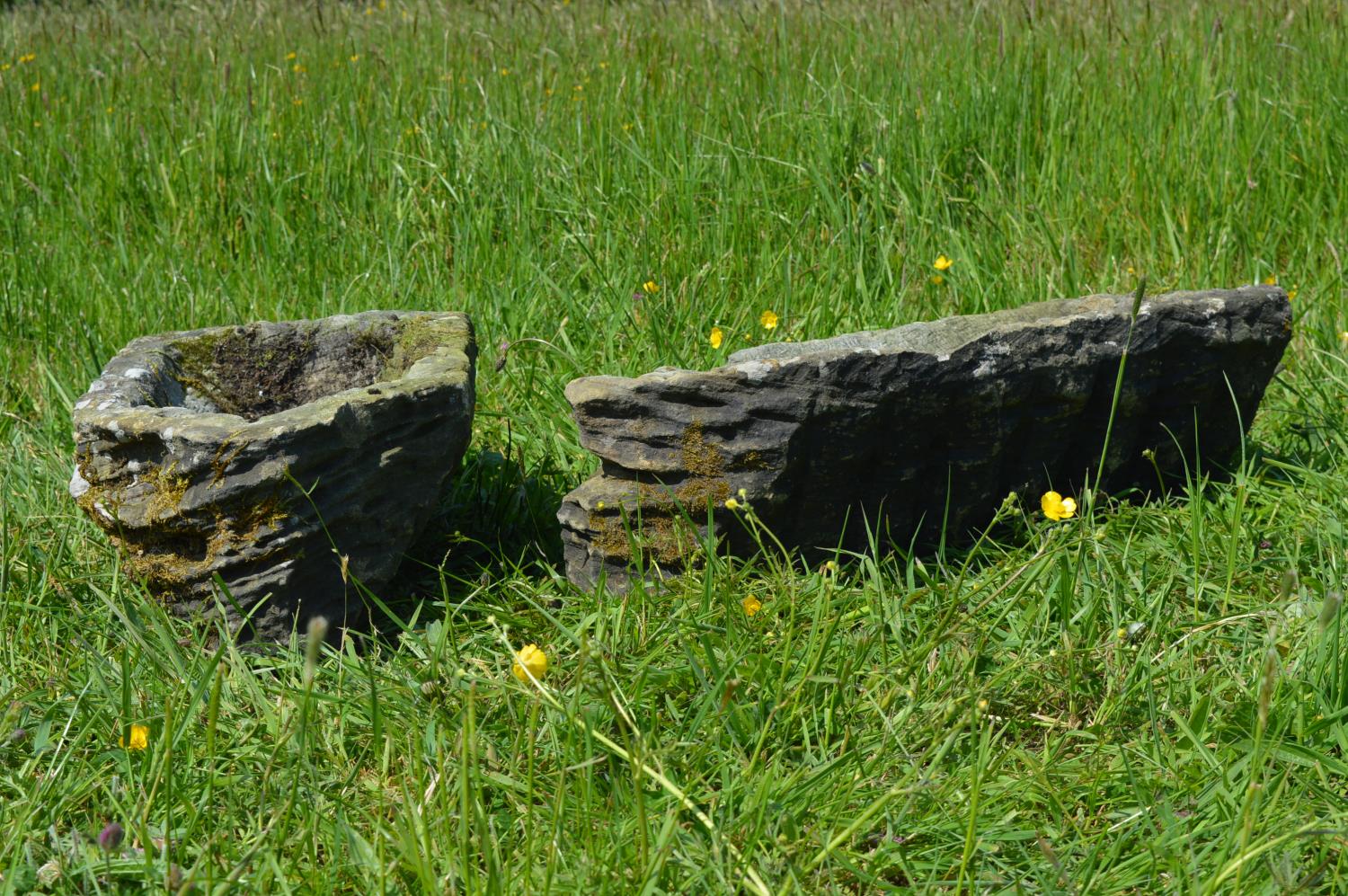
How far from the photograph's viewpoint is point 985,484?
8.68 feet

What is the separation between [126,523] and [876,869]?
1.54 metres

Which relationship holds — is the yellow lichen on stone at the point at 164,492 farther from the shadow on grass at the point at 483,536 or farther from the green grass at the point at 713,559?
the shadow on grass at the point at 483,536

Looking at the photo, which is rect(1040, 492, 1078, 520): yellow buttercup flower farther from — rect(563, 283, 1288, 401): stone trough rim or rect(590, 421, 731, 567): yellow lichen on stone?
rect(590, 421, 731, 567): yellow lichen on stone

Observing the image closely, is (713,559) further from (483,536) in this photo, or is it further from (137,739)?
(137,739)

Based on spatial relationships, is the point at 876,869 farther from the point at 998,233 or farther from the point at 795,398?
the point at 998,233

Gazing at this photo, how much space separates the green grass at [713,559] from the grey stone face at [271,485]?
0.47ft

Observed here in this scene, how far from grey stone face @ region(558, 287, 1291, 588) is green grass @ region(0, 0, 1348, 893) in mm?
136

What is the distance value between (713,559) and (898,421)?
0.50 metres

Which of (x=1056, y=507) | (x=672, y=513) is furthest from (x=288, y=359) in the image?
(x=1056, y=507)

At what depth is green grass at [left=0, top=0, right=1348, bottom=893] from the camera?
178 cm

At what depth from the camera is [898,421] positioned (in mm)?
2471

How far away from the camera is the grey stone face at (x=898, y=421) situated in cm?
240

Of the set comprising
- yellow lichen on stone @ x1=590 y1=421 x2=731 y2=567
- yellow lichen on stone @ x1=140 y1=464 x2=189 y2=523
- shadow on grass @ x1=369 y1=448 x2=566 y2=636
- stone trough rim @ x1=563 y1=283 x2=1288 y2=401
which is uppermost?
stone trough rim @ x1=563 y1=283 x2=1288 y2=401

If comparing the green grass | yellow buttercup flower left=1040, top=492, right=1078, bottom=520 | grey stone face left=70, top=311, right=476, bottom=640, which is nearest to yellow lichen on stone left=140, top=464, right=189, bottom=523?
grey stone face left=70, top=311, right=476, bottom=640
